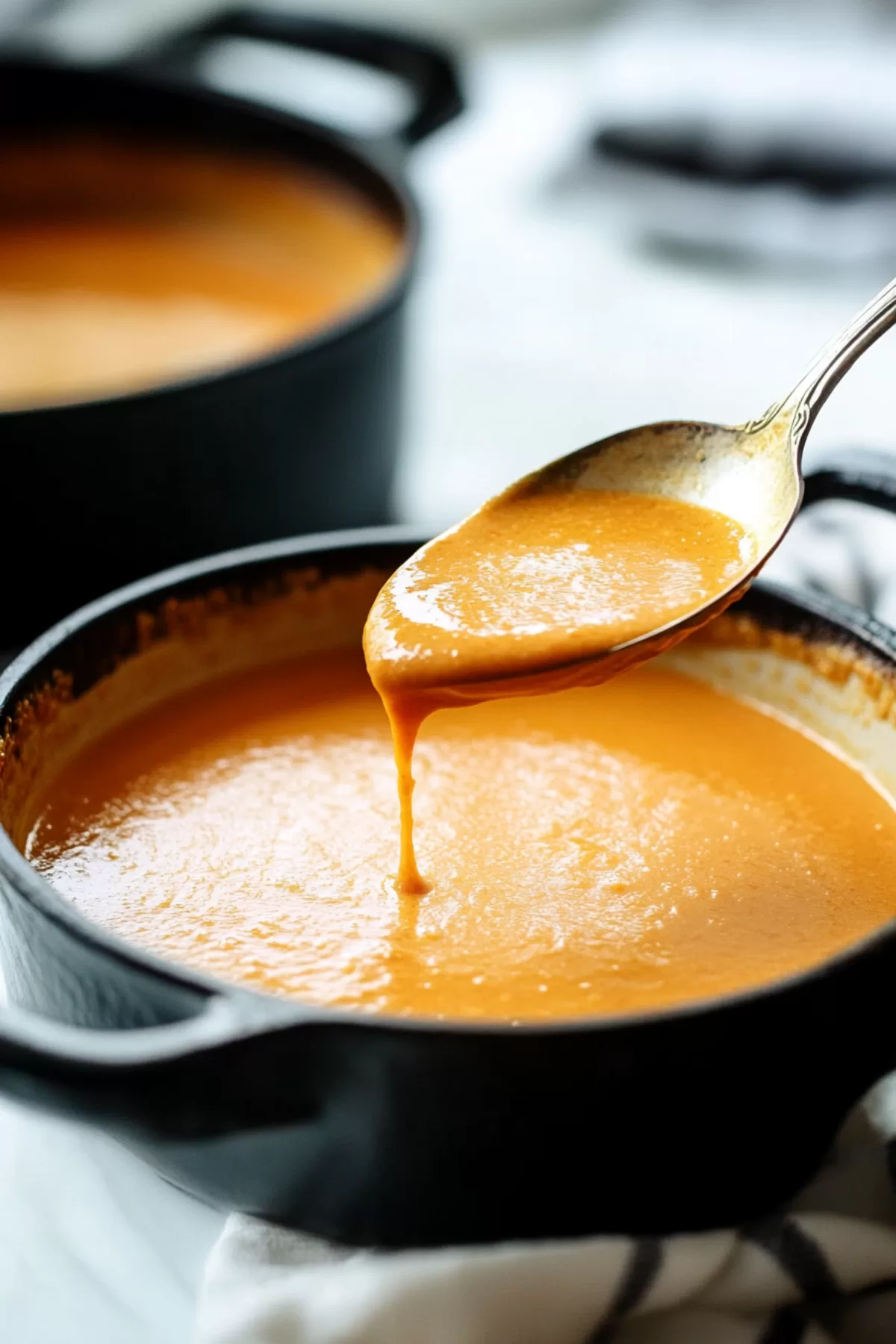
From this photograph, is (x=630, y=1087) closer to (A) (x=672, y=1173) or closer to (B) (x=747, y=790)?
(A) (x=672, y=1173)

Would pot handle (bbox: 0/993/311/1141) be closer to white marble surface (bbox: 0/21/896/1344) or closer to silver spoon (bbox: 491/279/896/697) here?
silver spoon (bbox: 491/279/896/697)

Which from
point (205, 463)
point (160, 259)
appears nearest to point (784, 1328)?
point (205, 463)

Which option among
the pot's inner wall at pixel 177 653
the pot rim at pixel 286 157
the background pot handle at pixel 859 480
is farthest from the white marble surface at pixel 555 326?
→ the background pot handle at pixel 859 480

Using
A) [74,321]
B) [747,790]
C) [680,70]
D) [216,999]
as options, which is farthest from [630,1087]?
[680,70]

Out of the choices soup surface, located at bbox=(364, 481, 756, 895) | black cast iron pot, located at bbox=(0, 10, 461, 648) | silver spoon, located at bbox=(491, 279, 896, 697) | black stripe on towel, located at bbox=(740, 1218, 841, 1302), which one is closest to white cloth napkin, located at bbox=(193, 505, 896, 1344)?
black stripe on towel, located at bbox=(740, 1218, 841, 1302)

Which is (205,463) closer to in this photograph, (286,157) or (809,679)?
(809,679)
